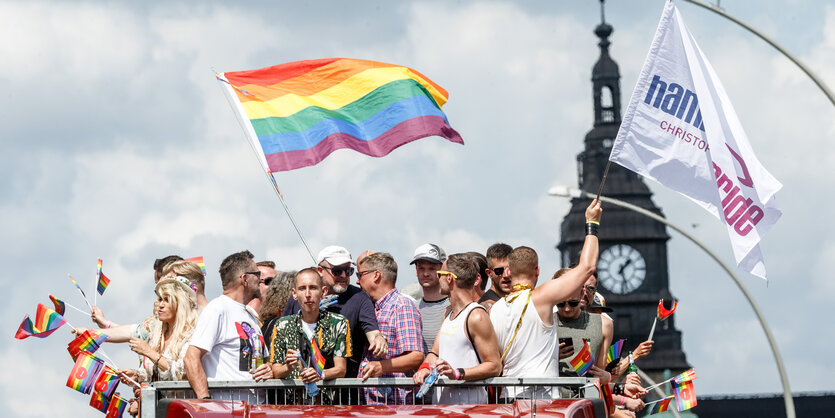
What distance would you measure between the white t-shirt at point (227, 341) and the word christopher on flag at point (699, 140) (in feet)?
10.2

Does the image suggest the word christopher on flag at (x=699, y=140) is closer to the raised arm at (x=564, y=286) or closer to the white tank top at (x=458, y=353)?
the raised arm at (x=564, y=286)

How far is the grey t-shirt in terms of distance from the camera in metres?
A: 9.95

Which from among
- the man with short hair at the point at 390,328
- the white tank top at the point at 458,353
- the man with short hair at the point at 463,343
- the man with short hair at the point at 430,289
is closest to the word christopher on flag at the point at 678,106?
the man with short hair at the point at 430,289

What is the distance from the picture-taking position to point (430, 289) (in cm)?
997

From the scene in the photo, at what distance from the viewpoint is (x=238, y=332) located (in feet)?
29.6

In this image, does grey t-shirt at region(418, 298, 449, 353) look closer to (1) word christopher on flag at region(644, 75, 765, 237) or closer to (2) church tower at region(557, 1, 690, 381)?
(1) word christopher on flag at region(644, 75, 765, 237)

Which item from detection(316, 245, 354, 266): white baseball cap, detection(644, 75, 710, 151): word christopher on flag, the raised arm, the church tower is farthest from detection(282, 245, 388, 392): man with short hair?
the church tower

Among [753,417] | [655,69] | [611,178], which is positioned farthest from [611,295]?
[655,69]

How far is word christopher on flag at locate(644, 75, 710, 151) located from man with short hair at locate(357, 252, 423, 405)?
2.15 metres

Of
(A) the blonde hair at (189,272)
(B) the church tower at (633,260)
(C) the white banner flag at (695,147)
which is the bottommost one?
(A) the blonde hair at (189,272)

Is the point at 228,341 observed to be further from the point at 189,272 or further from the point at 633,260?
the point at 633,260

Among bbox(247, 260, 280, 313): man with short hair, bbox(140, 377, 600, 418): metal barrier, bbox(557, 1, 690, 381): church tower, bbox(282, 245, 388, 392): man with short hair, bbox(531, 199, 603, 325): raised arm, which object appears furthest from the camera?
bbox(557, 1, 690, 381): church tower

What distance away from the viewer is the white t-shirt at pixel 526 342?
852cm

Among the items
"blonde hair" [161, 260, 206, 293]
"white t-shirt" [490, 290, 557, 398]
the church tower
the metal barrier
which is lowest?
the metal barrier
